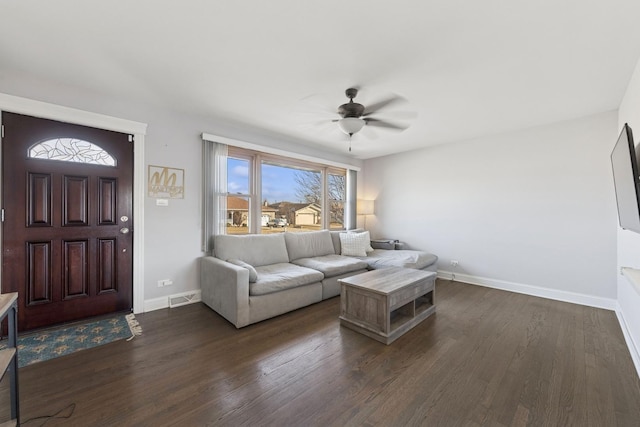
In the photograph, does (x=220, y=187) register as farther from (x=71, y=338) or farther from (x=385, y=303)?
(x=385, y=303)

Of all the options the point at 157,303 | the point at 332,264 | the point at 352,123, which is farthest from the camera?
the point at 332,264

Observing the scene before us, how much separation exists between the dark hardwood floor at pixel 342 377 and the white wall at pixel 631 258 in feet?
0.42

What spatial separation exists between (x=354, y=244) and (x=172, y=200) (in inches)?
116

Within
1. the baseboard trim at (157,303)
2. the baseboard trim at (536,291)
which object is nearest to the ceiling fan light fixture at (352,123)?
the baseboard trim at (157,303)

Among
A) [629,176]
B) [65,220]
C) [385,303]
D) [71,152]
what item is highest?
[71,152]

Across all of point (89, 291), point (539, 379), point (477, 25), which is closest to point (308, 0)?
point (477, 25)

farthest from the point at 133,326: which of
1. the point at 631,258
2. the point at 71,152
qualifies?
the point at 631,258

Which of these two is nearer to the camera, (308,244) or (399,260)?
(399,260)

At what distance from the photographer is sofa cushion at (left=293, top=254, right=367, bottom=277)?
3578 mm

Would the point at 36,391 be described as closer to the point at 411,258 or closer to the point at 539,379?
the point at 539,379

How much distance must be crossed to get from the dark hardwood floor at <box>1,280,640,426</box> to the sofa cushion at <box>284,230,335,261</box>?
144 centimetres

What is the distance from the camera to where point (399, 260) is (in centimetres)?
401

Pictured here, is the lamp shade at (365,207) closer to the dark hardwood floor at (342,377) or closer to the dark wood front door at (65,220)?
the dark hardwood floor at (342,377)

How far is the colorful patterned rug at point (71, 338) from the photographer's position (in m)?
2.16
